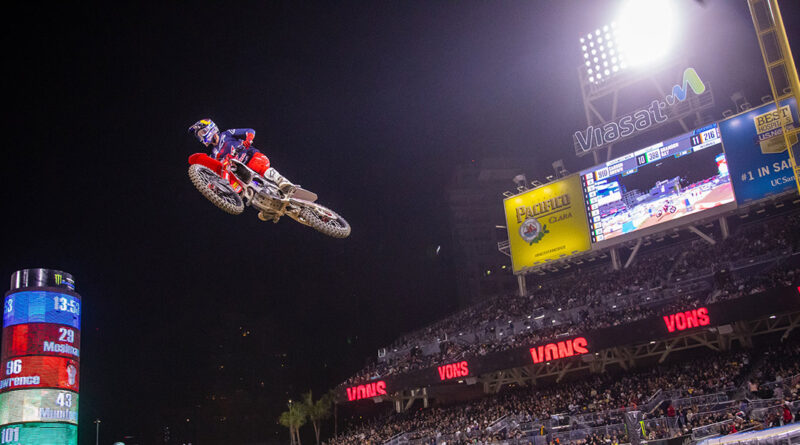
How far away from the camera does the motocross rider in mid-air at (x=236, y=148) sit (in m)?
22.8

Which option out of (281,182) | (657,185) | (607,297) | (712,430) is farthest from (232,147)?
(657,185)

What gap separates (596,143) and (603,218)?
222 inches

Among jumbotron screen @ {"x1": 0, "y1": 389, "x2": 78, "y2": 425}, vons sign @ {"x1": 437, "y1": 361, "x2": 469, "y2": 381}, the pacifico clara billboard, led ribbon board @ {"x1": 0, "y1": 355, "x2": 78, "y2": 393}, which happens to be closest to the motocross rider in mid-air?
vons sign @ {"x1": 437, "y1": 361, "x2": 469, "y2": 381}

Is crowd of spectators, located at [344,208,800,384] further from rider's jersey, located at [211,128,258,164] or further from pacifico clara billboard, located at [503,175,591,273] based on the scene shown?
rider's jersey, located at [211,128,258,164]

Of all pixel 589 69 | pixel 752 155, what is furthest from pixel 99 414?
pixel 752 155

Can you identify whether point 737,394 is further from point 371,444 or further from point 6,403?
point 6,403

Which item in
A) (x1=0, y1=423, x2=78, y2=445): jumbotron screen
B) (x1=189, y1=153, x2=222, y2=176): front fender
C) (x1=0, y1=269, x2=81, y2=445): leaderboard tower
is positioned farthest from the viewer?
(x1=0, y1=269, x2=81, y2=445): leaderboard tower

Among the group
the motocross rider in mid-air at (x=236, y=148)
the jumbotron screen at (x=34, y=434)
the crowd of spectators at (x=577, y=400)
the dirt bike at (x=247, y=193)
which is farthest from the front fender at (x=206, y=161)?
the jumbotron screen at (x=34, y=434)

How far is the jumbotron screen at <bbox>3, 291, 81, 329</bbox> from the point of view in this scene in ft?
148

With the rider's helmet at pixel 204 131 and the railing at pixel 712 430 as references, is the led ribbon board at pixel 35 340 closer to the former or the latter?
the rider's helmet at pixel 204 131

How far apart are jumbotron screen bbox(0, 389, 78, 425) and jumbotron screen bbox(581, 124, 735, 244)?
37292 mm

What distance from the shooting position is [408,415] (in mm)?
49594

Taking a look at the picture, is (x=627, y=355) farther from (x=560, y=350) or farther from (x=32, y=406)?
(x=32, y=406)

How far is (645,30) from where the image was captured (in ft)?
153
